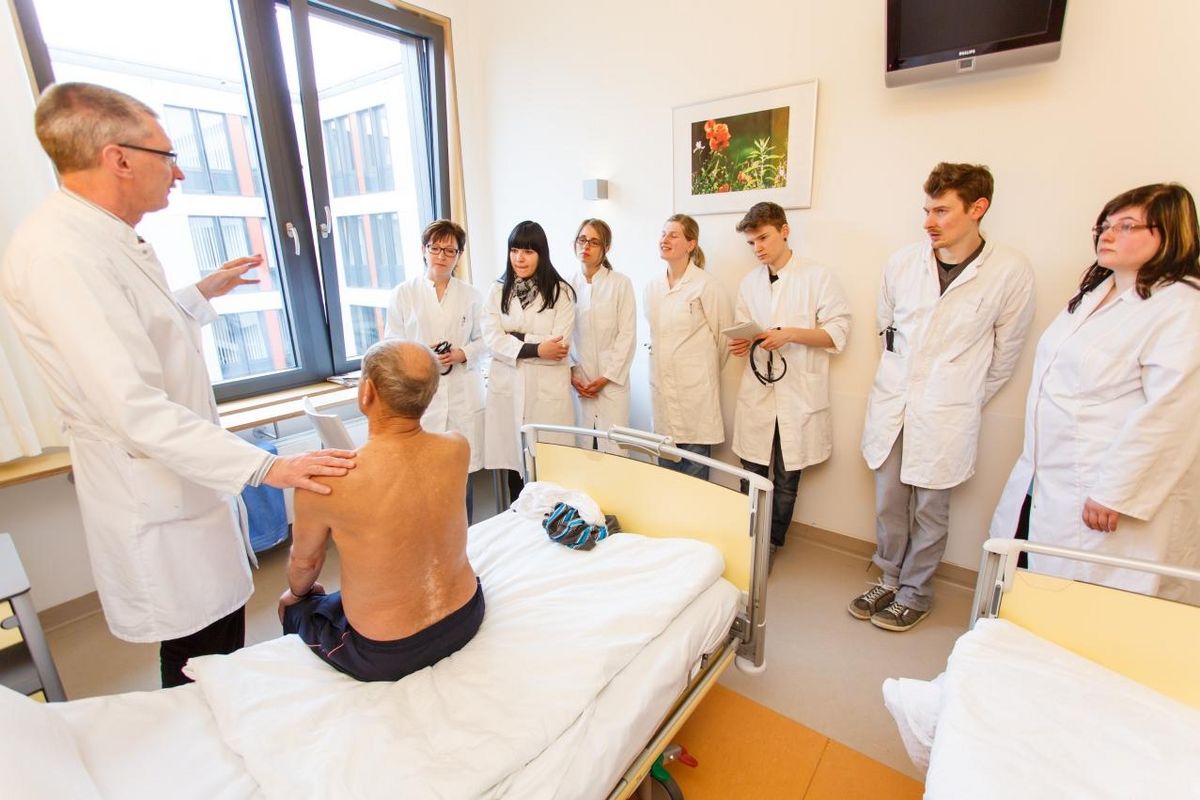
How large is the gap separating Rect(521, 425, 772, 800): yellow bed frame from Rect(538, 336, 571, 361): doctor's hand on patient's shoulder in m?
0.58

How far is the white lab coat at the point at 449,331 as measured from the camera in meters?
2.65

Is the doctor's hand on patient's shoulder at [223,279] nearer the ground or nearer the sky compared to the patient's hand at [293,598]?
nearer the sky

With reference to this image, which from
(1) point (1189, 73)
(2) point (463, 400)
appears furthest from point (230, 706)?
(1) point (1189, 73)

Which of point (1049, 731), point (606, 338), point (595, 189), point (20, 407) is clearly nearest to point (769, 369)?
point (606, 338)

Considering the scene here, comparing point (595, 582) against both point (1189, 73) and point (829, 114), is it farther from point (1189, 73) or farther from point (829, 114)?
point (1189, 73)

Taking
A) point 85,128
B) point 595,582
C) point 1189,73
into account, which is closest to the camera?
point 85,128

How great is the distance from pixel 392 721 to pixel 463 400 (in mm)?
1782

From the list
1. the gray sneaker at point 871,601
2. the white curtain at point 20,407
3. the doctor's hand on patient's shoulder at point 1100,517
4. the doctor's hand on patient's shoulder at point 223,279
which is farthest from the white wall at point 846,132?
the white curtain at point 20,407

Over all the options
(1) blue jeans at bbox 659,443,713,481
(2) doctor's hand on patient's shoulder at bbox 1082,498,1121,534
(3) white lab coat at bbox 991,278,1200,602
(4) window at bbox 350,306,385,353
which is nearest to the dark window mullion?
(4) window at bbox 350,306,385,353

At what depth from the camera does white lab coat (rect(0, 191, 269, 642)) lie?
121 cm

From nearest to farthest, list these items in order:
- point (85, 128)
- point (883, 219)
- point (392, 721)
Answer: point (392, 721) → point (85, 128) → point (883, 219)

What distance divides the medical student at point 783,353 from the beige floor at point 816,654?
0.37 metres

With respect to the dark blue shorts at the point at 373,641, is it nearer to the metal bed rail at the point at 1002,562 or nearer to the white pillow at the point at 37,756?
the white pillow at the point at 37,756

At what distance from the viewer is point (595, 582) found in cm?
161
